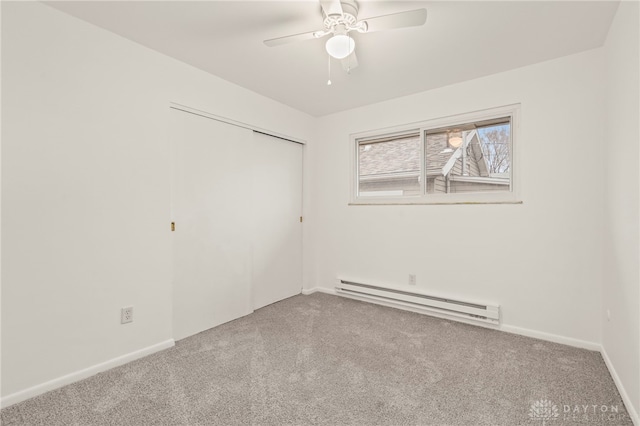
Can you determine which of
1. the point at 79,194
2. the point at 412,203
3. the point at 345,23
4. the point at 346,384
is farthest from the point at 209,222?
the point at 412,203

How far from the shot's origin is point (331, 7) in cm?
171

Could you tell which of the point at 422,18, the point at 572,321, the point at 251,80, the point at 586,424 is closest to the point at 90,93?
the point at 251,80

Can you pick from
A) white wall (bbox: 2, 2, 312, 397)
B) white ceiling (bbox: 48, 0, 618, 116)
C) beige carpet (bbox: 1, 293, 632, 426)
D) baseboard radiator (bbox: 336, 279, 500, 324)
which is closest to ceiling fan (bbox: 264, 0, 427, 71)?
white ceiling (bbox: 48, 0, 618, 116)

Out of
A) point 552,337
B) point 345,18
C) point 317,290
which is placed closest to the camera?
point 345,18

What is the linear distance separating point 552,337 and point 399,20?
2706 millimetres

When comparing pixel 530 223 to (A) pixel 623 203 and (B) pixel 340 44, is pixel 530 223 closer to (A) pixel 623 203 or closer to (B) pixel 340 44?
(A) pixel 623 203

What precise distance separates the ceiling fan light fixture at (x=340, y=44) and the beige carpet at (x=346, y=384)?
80.6 inches

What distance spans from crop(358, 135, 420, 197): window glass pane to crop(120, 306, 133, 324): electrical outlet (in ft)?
8.67

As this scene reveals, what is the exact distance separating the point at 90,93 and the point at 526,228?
3511 mm

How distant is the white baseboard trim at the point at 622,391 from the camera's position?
1.54 metres

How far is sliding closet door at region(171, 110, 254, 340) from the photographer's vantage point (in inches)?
104

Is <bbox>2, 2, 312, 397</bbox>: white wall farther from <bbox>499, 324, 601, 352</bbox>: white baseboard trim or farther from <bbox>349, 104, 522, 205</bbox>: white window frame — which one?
<bbox>499, 324, 601, 352</bbox>: white baseboard trim

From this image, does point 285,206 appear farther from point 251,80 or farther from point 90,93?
point 90,93

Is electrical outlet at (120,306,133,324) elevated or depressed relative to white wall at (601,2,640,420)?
depressed
